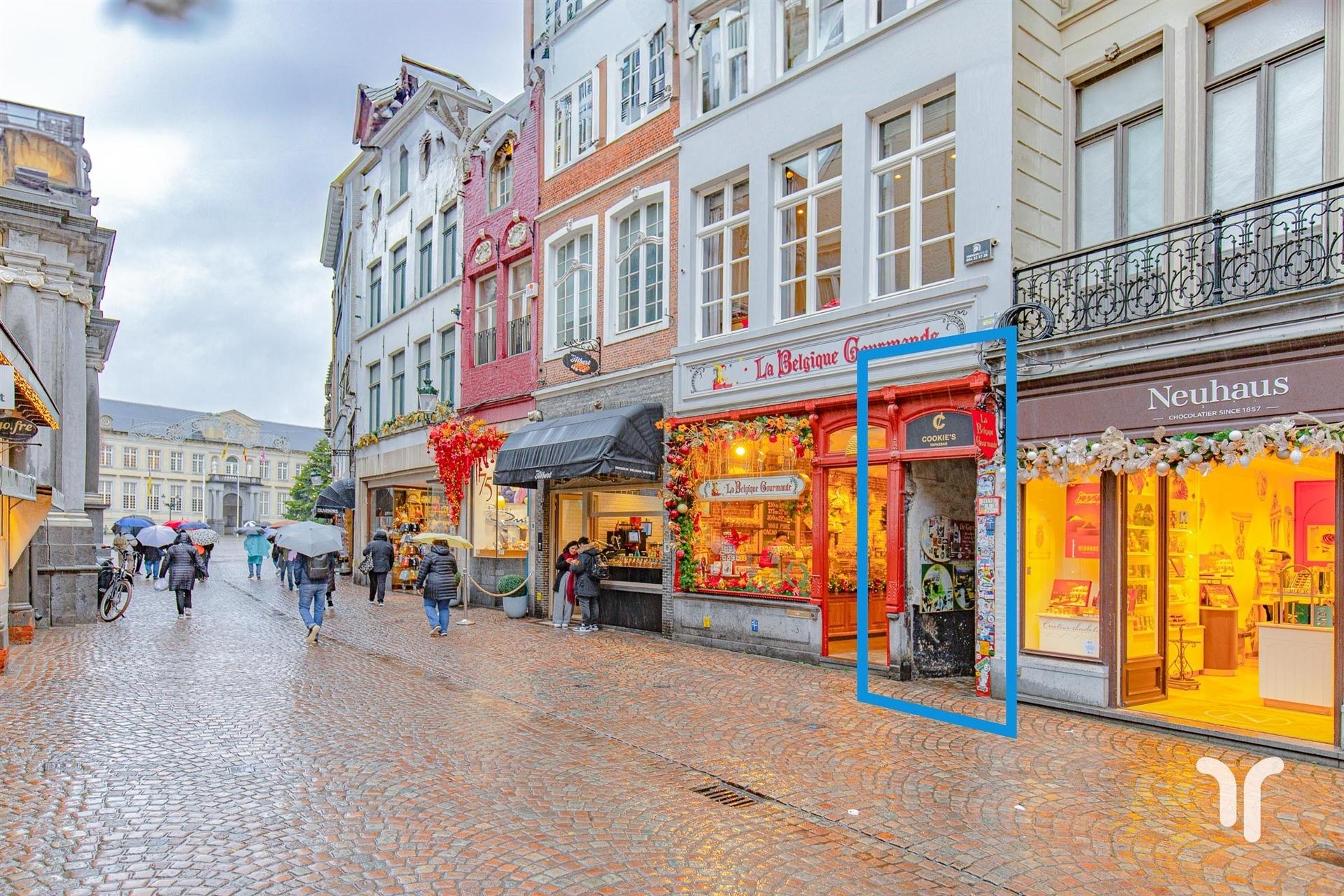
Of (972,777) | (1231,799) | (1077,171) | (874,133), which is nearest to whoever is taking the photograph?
(1231,799)

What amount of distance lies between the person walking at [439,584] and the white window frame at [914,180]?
806cm

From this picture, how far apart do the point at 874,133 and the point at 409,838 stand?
31.7ft

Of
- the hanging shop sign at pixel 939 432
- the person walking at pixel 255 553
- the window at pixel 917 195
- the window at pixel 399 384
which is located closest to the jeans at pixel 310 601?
the hanging shop sign at pixel 939 432

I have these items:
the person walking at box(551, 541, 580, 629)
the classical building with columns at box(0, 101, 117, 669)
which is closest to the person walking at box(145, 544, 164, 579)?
the classical building with columns at box(0, 101, 117, 669)

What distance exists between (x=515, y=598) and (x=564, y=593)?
2.15m

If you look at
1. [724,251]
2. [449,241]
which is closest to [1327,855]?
[724,251]

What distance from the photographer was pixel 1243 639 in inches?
392

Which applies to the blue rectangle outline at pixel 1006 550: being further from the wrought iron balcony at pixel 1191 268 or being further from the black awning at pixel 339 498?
the black awning at pixel 339 498

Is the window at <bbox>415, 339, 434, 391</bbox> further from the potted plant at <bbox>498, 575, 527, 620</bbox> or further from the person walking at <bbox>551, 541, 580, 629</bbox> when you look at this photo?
the person walking at <bbox>551, 541, 580, 629</bbox>

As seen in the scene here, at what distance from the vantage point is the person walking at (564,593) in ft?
51.1

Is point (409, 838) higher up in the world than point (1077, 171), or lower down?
lower down

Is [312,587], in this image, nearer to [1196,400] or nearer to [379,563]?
[379,563]

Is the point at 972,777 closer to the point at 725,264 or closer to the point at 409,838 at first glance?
the point at 409,838

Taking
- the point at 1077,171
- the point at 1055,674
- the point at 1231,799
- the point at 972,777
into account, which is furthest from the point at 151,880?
the point at 1077,171
